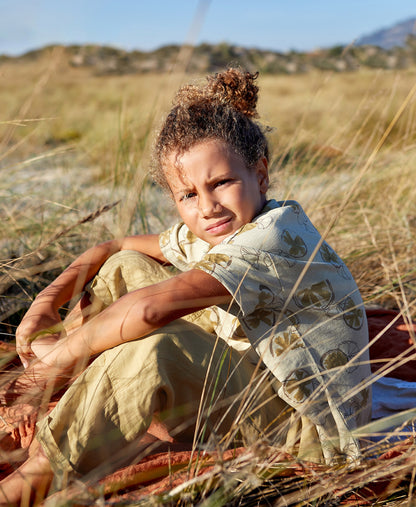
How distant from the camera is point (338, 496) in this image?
960 millimetres

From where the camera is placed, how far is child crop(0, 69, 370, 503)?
97 centimetres

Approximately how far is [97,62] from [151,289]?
26.5 meters

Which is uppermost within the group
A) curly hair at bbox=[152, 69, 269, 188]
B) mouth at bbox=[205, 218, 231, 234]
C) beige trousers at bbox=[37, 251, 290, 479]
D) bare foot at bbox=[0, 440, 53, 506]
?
curly hair at bbox=[152, 69, 269, 188]

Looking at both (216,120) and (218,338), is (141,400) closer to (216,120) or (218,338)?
(218,338)

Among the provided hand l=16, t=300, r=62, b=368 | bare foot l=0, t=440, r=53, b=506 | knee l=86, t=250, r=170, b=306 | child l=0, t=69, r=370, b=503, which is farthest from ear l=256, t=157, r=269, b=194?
bare foot l=0, t=440, r=53, b=506

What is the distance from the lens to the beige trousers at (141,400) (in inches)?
37.6

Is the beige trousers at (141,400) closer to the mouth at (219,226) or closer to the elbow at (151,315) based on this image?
the elbow at (151,315)

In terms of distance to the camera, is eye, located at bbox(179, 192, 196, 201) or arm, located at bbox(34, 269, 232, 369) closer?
arm, located at bbox(34, 269, 232, 369)

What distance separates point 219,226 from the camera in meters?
1.23

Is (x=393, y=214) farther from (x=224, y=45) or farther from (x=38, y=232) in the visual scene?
(x=224, y=45)

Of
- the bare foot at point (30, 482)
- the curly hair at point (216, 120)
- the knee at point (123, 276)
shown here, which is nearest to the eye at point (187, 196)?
the curly hair at point (216, 120)

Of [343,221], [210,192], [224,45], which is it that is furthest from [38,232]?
[224,45]

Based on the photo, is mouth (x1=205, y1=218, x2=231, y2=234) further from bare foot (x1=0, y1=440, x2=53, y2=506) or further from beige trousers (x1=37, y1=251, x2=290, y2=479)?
bare foot (x1=0, y1=440, x2=53, y2=506)

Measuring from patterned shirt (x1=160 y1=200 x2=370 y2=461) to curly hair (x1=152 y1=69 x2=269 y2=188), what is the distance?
22cm
